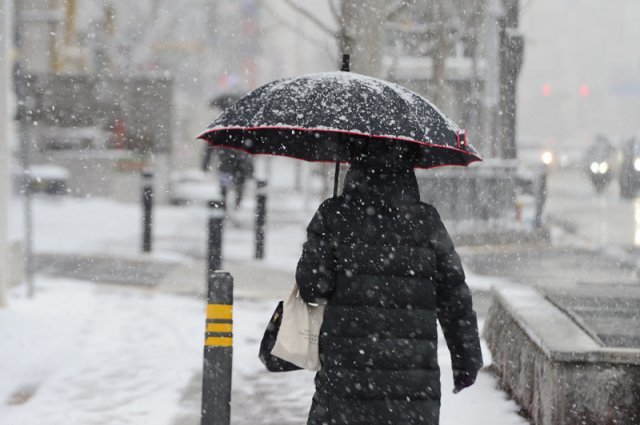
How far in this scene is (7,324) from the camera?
336 inches

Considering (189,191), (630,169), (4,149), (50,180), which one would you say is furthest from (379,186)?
(630,169)

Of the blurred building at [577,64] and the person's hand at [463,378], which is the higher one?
the blurred building at [577,64]

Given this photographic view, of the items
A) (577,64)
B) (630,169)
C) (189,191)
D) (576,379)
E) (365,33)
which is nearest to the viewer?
(576,379)

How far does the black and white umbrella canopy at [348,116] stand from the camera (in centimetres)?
396

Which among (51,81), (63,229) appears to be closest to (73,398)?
(63,229)

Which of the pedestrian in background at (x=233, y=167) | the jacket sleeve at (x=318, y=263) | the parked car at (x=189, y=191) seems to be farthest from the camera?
the parked car at (x=189, y=191)

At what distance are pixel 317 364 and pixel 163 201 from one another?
21733 millimetres

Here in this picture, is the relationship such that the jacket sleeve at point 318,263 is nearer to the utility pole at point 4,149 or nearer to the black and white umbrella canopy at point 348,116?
the black and white umbrella canopy at point 348,116

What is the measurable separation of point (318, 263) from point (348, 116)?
0.63 meters

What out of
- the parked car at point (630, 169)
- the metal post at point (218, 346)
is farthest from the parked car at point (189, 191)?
the metal post at point (218, 346)

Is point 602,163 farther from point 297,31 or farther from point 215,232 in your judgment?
A: point 215,232

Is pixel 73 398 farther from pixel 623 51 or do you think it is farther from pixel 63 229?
pixel 623 51

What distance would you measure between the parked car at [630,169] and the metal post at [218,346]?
25.9 metres

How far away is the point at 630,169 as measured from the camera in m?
29.5
